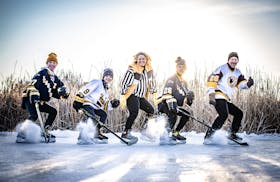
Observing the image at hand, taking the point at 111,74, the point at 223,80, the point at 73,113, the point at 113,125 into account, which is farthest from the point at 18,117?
the point at 223,80

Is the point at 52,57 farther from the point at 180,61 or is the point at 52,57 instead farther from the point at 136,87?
the point at 180,61

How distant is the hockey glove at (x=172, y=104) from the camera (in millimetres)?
6621

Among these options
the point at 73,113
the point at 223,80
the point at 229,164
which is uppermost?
the point at 223,80

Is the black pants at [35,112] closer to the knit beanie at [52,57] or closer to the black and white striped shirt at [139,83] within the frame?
the knit beanie at [52,57]

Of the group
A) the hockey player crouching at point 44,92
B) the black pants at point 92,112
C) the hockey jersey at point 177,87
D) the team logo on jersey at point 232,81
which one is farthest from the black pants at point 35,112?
the team logo on jersey at point 232,81

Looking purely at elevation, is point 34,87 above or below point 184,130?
above

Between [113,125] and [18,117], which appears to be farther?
[18,117]

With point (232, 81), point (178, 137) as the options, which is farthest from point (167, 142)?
point (232, 81)

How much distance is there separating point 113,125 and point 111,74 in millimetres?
1988

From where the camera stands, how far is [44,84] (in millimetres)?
7117

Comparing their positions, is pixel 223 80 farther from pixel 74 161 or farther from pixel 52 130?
pixel 52 130

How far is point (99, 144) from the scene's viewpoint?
6340 mm

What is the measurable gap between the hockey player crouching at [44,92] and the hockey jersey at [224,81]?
2752 millimetres

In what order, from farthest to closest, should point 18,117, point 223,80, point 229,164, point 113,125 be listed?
point 18,117 < point 113,125 < point 223,80 < point 229,164
